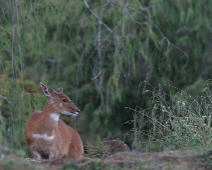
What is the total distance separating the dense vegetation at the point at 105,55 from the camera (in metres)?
11.2

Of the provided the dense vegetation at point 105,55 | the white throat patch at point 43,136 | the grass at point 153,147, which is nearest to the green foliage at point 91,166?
the grass at point 153,147

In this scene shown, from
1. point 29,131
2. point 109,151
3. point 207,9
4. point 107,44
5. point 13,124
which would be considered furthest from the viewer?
point 207,9

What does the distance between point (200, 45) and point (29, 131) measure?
314 inches

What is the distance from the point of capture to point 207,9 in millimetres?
16141

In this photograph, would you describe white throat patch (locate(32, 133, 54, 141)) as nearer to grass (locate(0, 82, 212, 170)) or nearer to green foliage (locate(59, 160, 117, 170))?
grass (locate(0, 82, 212, 170))

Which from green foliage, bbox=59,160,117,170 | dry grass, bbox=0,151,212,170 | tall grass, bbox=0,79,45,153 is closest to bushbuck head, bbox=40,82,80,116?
tall grass, bbox=0,79,45,153

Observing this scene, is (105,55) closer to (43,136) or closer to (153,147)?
(43,136)

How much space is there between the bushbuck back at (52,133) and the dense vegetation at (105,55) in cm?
45

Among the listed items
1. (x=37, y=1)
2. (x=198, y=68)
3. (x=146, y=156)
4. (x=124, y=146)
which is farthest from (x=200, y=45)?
(x=146, y=156)

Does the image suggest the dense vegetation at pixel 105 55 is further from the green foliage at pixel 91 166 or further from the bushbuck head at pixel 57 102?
the green foliage at pixel 91 166

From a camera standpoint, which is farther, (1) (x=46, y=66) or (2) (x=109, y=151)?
(1) (x=46, y=66)

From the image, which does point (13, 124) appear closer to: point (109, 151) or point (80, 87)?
point (109, 151)

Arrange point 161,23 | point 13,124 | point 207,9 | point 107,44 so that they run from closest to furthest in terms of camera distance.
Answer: point 13,124 → point 107,44 → point 207,9 → point 161,23

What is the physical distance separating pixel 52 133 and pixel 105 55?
6742 mm
